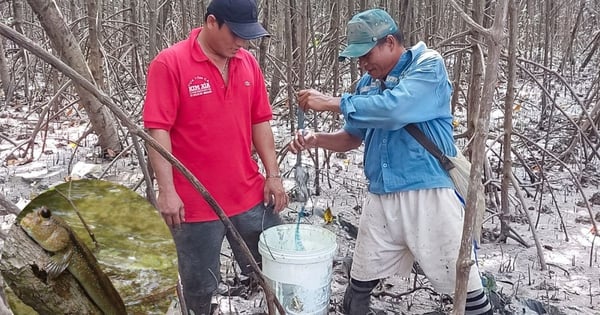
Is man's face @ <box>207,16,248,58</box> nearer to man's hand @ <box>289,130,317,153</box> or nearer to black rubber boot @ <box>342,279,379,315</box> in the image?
man's hand @ <box>289,130,317,153</box>

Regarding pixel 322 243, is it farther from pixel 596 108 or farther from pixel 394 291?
pixel 596 108

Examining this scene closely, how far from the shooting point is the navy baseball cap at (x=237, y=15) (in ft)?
6.95

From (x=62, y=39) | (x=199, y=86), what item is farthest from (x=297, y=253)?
(x=62, y=39)

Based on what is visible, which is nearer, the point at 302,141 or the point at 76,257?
the point at 76,257

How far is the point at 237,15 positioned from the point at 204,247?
90 cm

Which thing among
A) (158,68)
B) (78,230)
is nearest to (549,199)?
(158,68)

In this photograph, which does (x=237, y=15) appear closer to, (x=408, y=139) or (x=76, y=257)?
(x=408, y=139)

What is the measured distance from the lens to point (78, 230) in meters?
0.67

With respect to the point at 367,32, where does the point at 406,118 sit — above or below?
below

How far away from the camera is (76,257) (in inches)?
26.0

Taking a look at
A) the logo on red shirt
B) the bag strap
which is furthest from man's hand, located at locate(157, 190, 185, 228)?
the bag strap

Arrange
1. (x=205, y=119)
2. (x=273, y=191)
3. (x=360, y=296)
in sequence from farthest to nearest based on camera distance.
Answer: (x=360, y=296) < (x=273, y=191) < (x=205, y=119)

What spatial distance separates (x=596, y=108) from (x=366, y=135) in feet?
10.9

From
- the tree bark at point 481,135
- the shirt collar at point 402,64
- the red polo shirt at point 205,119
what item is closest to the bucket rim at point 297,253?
A: the red polo shirt at point 205,119
